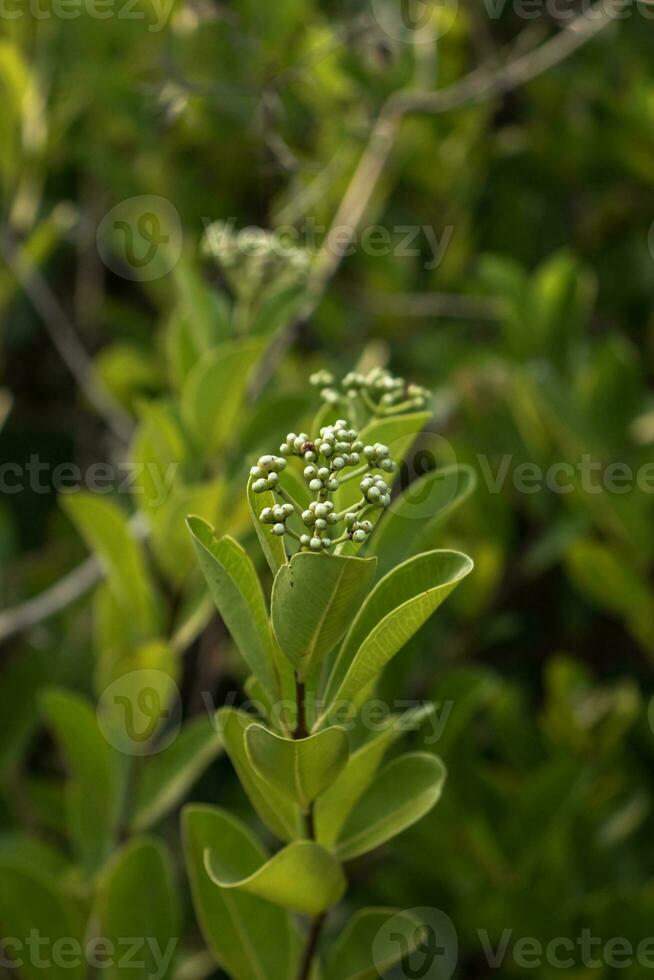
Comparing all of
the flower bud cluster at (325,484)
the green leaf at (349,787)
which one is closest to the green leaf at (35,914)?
the green leaf at (349,787)

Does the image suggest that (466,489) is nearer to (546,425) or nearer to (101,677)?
(101,677)

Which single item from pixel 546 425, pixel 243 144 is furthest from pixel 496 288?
pixel 243 144

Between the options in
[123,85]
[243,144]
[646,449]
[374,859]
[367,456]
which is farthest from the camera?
[243,144]

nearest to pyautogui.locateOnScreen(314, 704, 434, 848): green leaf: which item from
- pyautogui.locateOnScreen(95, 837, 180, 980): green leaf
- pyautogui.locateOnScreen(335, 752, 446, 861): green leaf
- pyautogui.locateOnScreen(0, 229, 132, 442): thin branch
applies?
pyautogui.locateOnScreen(335, 752, 446, 861): green leaf

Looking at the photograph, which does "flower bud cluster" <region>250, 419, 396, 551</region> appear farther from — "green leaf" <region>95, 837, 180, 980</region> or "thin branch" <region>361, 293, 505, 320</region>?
"thin branch" <region>361, 293, 505, 320</region>

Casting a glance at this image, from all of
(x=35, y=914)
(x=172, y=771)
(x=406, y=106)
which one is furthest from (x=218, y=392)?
(x=406, y=106)
